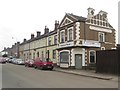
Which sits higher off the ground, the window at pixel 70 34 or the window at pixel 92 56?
the window at pixel 70 34

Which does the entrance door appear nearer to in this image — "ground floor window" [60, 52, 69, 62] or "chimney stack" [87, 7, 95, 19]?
"ground floor window" [60, 52, 69, 62]

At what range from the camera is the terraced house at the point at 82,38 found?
120 ft

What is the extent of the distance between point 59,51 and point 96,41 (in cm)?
676

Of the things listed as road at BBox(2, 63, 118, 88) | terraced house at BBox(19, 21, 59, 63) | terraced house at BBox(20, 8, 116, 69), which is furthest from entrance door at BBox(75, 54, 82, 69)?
road at BBox(2, 63, 118, 88)

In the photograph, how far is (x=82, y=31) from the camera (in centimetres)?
3678

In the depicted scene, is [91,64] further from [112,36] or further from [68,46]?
[112,36]

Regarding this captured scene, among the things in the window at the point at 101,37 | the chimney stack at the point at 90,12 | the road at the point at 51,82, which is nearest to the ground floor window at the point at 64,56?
the window at the point at 101,37

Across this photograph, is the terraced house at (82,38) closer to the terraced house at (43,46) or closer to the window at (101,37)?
the window at (101,37)

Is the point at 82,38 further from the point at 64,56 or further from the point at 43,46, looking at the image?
the point at 43,46

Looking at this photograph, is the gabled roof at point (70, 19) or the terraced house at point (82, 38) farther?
the gabled roof at point (70, 19)

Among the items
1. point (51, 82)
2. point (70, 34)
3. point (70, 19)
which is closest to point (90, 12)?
point (70, 19)

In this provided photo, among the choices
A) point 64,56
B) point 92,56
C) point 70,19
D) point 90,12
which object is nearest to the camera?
point 92,56

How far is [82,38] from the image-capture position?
120ft

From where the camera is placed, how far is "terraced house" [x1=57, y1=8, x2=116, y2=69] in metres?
36.6
